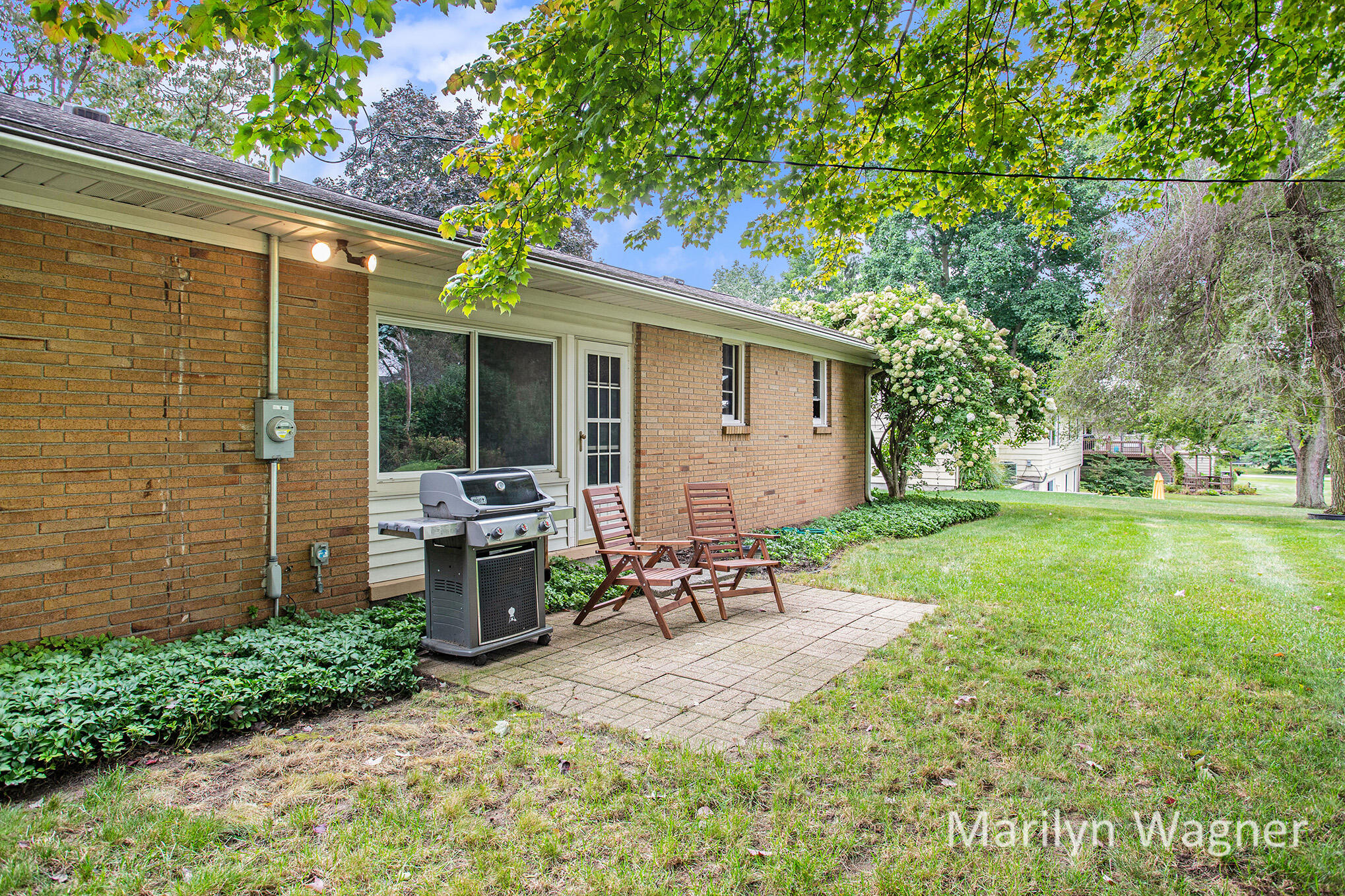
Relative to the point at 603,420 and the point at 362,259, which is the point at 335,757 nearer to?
the point at 362,259

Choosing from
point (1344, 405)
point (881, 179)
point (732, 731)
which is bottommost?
point (732, 731)

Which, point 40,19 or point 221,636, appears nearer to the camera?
point 40,19

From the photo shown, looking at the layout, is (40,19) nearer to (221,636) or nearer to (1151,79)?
(221,636)

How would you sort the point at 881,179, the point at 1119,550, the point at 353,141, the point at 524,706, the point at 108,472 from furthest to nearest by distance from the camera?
the point at 353,141 < the point at 1119,550 < the point at 881,179 < the point at 108,472 < the point at 524,706

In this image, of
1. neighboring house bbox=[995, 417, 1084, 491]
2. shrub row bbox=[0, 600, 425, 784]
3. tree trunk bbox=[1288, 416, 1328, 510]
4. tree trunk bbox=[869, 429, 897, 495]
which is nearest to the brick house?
shrub row bbox=[0, 600, 425, 784]

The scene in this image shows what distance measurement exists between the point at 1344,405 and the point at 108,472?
719 inches

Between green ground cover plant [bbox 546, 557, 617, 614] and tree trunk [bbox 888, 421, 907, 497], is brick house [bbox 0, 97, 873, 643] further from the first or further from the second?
tree trunk [bbox 888, 421, 907, 497]

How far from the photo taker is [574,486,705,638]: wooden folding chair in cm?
546

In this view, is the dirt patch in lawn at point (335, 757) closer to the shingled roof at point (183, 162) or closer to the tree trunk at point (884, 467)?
the shingled roof at point (183, 162)

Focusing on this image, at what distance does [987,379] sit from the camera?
13.7 m

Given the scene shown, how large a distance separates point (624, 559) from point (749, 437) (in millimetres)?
4899

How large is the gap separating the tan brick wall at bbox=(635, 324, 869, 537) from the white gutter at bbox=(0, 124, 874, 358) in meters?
2.01

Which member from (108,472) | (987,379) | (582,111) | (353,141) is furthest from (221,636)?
(353,141)

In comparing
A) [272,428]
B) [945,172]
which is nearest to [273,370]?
[272,428]
